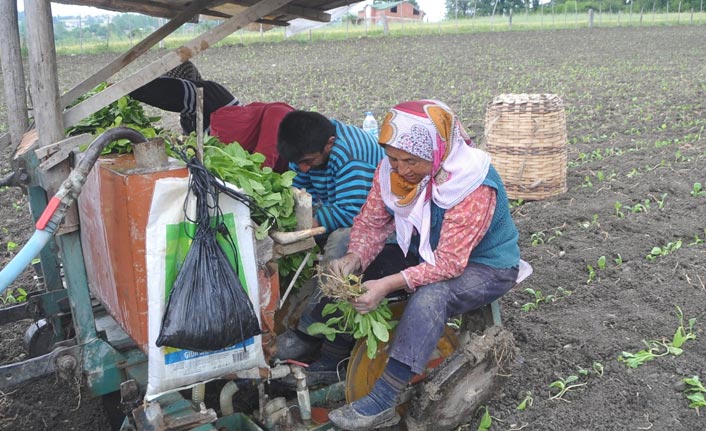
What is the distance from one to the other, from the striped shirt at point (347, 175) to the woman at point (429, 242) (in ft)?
1.72

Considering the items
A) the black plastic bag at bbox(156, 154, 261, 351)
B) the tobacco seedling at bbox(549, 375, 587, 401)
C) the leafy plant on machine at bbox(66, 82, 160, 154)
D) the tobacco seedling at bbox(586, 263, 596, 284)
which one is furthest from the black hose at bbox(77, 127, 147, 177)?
the tobacco seedling at bbox(586, 263, 596, 284)

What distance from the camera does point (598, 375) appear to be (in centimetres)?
348

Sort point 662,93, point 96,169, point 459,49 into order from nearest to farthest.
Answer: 1. point 96,169
2. point 662,93
3. point 459,49

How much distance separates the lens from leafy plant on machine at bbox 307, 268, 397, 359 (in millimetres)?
2934

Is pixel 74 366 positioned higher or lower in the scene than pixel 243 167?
lower

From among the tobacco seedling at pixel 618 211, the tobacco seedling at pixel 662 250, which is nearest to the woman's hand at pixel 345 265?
the tobacco seedling at pixel 662 250

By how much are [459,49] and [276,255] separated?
2359 cm

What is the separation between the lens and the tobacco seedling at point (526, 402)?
3.32 m

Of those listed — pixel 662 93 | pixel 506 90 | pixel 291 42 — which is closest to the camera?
pixel 662 93

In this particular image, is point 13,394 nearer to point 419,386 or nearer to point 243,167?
point 243,167

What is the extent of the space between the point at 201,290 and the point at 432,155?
1.10m

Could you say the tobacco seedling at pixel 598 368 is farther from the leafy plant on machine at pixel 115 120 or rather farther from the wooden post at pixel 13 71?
the wooden post at pixel 13 71

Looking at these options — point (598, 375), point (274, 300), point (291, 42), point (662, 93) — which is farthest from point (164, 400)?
Answer: point (291, 42)

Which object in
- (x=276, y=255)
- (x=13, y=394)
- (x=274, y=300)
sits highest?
(x=276, y=255)
